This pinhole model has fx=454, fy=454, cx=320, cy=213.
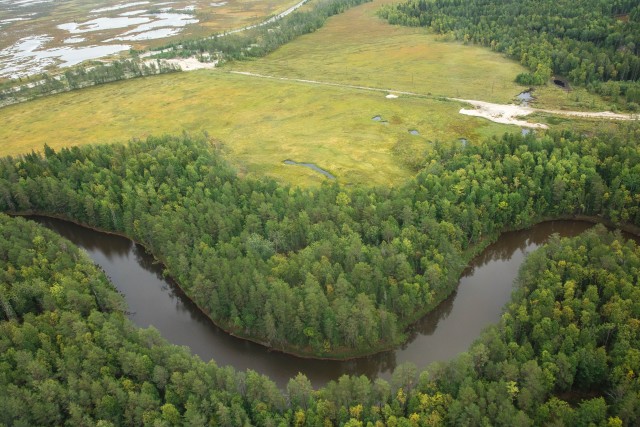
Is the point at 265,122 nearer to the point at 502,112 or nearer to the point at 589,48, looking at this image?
the point at 502,112

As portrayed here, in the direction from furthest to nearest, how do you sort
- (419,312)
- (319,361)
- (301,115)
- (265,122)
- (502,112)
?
(301,115)
(265,122)
(502,112)
(419,312)
(319,361)

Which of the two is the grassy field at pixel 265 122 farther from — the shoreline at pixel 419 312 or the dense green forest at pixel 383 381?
the dense green forest at pixel 383 381

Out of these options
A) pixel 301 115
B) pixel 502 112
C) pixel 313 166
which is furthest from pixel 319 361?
pixel 502 112

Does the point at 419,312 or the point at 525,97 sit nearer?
the point at 419,312

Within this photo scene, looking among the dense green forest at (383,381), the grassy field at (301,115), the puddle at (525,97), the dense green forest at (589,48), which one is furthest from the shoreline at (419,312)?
the puddle at (525,97)

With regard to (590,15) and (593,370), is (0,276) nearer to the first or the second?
(593,370)

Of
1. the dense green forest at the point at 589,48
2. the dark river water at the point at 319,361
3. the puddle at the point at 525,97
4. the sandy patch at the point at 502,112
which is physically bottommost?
the dark river water at the point at 319,361

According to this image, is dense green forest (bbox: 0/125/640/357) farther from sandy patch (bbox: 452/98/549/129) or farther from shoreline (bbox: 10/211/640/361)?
sandy patch (bbox: 452/98/549/129)
